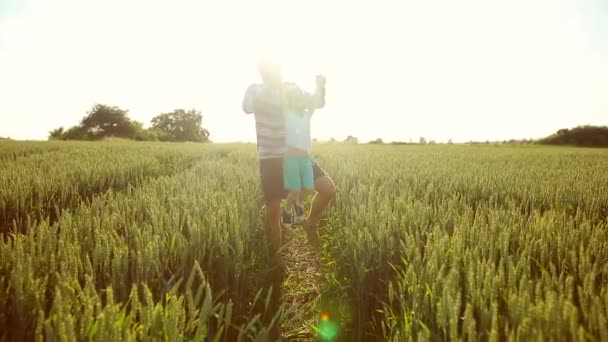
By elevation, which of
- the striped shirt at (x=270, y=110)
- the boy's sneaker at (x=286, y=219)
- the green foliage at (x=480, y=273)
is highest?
the striped shirt at (x=270, y=110)

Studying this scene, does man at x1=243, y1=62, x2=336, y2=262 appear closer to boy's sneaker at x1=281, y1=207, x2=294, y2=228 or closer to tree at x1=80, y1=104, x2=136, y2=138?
boy's sneaker at x1=281, y1=207, x2=294, y2=228

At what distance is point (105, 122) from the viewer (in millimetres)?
59656

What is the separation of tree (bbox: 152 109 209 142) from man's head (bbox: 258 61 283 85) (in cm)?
7007

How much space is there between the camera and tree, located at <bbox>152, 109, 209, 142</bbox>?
70.9 metres

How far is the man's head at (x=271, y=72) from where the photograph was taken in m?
3.39

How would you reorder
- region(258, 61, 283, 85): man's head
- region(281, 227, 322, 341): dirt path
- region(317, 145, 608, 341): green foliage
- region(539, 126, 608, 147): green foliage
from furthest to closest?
region(539, 126, 608, 147): green foliage → region(258, 61, 283, 85): man's head → region(281, 227, 322, 341): dirt path → region(317, 145, 608, 341): green foliage

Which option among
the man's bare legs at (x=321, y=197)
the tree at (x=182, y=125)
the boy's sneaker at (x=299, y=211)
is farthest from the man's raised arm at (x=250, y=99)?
the tree at (x=182, y=125)

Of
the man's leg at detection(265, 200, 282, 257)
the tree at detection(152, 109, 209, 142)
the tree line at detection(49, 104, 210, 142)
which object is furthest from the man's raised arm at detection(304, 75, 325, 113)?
the tree at detection(152, 109, 209, 142)

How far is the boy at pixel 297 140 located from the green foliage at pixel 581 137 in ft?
141

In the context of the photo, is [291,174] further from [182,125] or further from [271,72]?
[182,125]

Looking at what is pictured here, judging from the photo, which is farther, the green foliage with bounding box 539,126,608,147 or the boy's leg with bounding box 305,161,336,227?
the green foliage with bounding box 539,126,608,147

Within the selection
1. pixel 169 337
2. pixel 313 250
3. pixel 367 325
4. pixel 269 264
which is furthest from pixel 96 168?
pixel 169 337

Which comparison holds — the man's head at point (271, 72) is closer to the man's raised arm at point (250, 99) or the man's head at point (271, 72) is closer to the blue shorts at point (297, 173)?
the man's raised arm at point (250, 99)

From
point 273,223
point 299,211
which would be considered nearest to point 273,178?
point 273,223
